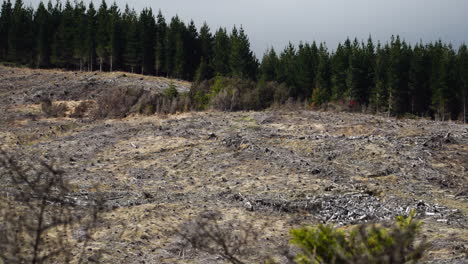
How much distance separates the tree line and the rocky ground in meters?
28.5

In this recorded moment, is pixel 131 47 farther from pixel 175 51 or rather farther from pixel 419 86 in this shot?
pixel 419 86

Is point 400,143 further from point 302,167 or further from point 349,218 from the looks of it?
point 349,218

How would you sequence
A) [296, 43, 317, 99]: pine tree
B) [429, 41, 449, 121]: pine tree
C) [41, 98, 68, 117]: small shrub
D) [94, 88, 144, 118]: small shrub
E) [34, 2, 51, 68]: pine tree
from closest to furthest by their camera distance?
[94, 88, 144, 118]: small shrub < [41, 98, 68, 117]: small shrub < [429, 41, 449, 121]: pine tree < [34, 2, 51, 68]: pine tree < [296, 43, 317, 99]: pine tree

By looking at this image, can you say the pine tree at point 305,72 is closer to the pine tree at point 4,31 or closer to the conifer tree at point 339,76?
the conifer tree at point 339,76

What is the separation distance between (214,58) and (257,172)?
138 feet

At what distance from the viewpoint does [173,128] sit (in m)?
21.2

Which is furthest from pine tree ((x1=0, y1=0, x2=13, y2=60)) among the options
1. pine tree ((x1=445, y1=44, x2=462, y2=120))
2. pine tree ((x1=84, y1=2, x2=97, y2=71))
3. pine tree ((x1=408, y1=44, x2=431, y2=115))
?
pine tree ((x1=445, y1=44, x2=462, y2=120))

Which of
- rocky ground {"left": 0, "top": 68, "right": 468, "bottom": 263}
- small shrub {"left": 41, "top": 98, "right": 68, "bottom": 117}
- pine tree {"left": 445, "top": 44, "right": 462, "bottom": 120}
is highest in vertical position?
pine tree {"left": 445, "top": 44, "right": 462, "bottom": 120}

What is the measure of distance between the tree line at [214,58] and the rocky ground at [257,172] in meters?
28.5

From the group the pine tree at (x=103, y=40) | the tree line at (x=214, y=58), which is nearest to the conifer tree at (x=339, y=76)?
the tree line at (x=214, y=58)

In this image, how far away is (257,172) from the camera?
15.0m

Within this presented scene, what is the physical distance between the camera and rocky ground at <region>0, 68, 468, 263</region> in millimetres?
9758

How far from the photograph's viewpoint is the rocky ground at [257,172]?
384 inches

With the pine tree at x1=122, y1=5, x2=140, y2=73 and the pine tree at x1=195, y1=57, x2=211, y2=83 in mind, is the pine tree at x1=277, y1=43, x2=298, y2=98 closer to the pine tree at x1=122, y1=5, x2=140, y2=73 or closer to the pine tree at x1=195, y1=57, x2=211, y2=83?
the pine tree at x1=195, y1=57, x2=211, y2=83
